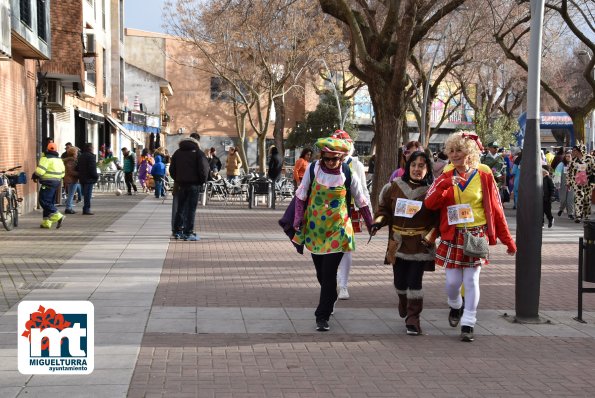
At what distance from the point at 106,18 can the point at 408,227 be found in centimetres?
3411

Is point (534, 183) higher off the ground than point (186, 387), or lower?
higher

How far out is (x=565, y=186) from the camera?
70.1 ft

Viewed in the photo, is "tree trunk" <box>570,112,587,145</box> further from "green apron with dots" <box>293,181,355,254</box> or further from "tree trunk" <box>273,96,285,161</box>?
"green apron with dots" <box>293,181,355,254</box>

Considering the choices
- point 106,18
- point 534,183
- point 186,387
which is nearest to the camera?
point 186,387

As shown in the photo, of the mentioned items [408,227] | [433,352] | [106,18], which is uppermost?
[106,18]

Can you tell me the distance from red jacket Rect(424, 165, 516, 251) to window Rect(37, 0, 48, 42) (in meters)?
14.4

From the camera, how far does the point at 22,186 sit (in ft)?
61.1

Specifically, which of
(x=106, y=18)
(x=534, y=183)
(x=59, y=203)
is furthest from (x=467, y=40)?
(x=534, y=183)

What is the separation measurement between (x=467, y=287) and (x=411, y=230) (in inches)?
27.2

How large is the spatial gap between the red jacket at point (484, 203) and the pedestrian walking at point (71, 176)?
13063mm

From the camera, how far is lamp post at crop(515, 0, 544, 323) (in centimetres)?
761

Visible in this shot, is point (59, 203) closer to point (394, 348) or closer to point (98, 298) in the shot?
point (98, 298)

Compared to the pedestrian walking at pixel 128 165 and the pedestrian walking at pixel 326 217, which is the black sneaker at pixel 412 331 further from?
the pedestrian walking at pixel 128 165

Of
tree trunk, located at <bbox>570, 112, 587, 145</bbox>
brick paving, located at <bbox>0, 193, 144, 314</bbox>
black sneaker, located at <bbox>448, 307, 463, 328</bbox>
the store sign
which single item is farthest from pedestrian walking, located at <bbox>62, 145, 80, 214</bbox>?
tree trunk, located at <bbox>570, 112, 587, 145</bbox>
